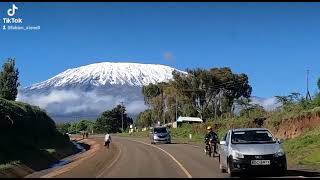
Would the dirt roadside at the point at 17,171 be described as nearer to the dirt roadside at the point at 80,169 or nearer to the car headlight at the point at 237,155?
the dirt roadside at the point at 80,169

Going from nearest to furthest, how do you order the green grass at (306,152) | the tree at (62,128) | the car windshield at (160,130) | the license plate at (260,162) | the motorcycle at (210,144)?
the license plate at (260,162) < the green grass at (306,152) < the motorcycle at (210,144) < the car windshield at (160,130) < the tree at (62,128)

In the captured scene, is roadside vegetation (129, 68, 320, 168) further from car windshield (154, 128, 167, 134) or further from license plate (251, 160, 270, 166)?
license plate (251, 160, 270, 166)

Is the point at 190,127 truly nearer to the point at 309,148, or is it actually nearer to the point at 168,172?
the point at 309,148

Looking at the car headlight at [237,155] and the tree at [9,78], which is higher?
the tree at [9,78]

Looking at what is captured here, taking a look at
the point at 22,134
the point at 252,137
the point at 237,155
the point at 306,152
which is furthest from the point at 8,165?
the point at 22,134

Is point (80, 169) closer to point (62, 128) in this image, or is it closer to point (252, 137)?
point (252, 137)

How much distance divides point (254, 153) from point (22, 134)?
106 feet

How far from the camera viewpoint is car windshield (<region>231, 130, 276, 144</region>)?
2011cm

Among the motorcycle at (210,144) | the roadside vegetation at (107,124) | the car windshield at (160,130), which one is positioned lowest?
the motorcycle at (210,144)

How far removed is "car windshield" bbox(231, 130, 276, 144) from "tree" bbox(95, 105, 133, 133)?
147103 millimetres

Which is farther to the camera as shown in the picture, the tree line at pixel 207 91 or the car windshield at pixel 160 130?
the tree line at pixel 207 91

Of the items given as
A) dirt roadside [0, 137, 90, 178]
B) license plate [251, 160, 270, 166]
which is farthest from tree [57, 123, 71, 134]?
license plate [251, 160, 270, 166]

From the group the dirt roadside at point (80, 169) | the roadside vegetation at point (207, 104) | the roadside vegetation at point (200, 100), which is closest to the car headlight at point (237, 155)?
the dirt roadside at point (80, 169)

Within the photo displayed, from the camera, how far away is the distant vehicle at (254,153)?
61.5ft
